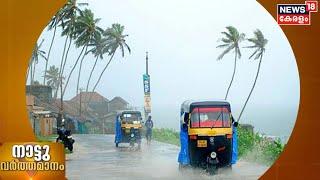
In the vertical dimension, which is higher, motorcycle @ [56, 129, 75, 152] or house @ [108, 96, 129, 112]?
house @ [108, 96, 129, 112]

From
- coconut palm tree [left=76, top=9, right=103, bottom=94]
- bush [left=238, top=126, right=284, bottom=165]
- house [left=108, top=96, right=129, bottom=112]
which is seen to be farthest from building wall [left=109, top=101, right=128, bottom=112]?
bush [left=238, top=126, right=284, bottom=165]

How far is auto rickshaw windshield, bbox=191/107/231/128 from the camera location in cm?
825

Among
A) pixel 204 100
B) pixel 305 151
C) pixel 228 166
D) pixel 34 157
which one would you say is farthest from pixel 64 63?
pixel 305 151

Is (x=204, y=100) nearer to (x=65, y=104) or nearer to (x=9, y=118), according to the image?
(x=65, y=104)

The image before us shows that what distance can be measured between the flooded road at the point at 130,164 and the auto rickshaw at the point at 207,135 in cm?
10

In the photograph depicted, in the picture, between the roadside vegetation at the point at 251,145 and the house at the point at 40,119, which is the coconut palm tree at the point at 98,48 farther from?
the roadside vegetation at the point at 251,145

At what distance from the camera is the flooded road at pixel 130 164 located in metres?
8.22

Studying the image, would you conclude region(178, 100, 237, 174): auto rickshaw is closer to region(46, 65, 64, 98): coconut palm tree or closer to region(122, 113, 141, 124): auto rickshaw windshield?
region(122, 113, 141, 124): auto rickshaw windshield

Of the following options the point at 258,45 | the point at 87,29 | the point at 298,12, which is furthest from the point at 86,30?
the point at 298,12

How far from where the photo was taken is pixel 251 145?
8.22m

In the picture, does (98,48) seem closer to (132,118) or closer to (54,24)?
(54,24)

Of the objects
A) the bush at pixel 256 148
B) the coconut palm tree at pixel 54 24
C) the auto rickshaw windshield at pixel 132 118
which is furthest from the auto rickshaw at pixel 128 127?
the bush at pixel 256 148

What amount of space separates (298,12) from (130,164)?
2.40 m

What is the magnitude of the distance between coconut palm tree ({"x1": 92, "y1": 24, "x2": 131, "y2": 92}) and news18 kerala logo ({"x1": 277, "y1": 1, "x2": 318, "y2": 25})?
1.69 metres
